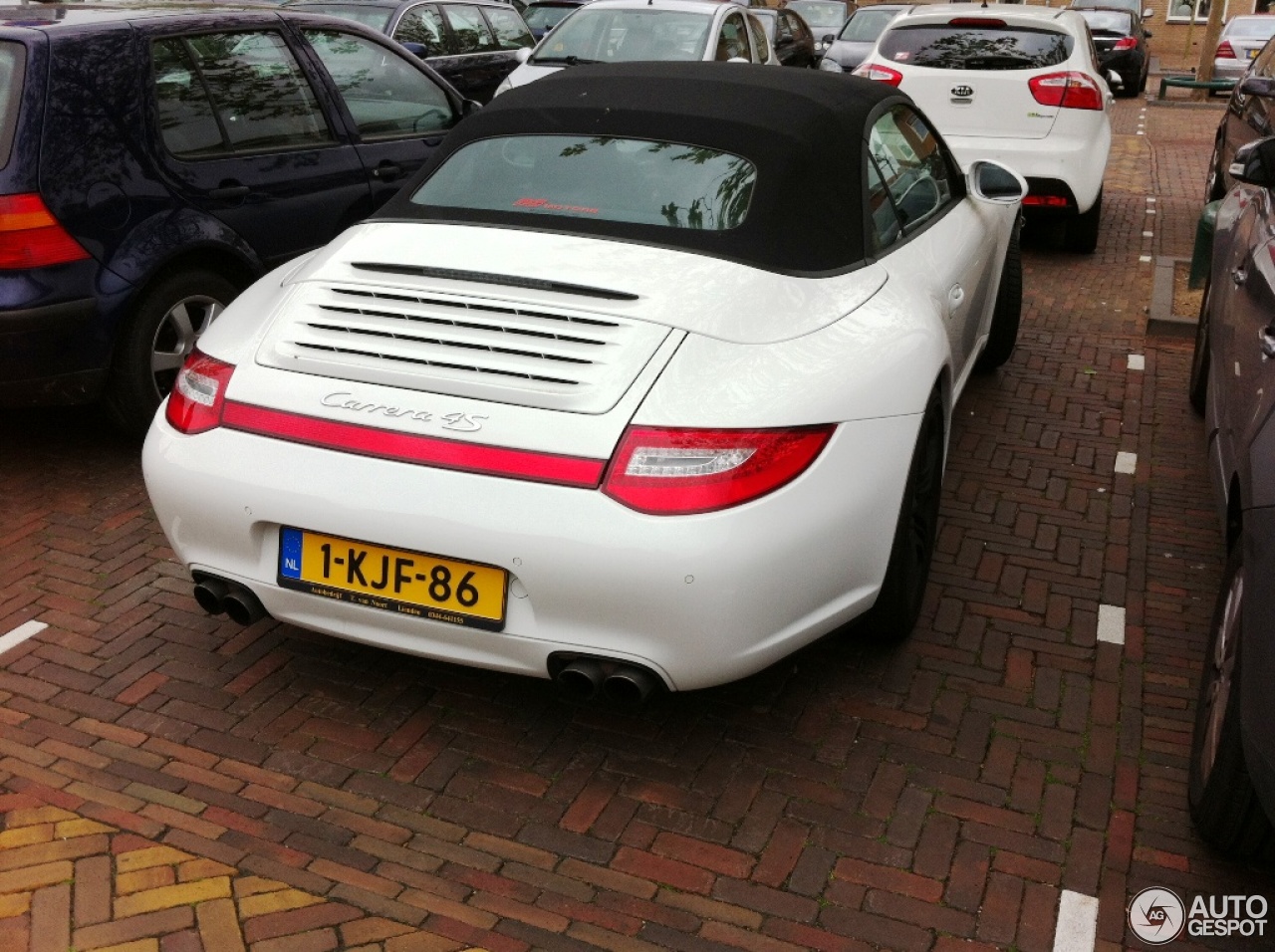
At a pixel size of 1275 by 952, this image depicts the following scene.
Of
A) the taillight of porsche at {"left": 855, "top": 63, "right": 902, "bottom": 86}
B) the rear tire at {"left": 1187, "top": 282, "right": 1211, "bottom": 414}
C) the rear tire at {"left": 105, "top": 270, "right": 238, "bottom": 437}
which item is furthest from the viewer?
the taillight of porsche at {"left": 855, "top": 63, "right": 902, "bottom": 86}

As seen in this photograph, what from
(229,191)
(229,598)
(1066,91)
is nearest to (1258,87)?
(1066,91)

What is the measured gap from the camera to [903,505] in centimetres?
326

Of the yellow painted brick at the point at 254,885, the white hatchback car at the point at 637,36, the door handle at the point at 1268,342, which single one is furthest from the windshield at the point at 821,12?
the yellow painted brick at the point at 254,885

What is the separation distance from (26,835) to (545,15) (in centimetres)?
1464

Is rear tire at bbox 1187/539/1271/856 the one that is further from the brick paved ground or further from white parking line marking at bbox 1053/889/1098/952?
white parking line marking at bbox 1053/889/1098/952

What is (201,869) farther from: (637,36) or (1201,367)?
(637,36)

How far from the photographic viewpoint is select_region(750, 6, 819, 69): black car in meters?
14.1

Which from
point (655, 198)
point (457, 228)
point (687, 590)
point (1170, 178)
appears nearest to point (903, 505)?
point (687, 590)

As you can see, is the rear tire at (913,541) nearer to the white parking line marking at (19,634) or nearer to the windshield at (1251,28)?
the white parking line marking at (19,634)

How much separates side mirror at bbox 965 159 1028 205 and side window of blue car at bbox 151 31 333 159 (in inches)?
111

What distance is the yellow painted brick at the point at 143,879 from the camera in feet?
9.03

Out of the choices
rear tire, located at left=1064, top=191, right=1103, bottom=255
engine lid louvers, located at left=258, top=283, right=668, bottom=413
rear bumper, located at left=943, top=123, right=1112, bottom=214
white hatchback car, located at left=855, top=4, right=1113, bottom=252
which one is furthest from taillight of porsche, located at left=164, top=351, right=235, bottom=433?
rear tire, located at left=1064, top=191, right=1103, bottom=255

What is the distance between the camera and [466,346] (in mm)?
3047

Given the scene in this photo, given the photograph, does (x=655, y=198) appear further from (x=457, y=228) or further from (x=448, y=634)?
(x=448, y=634)
